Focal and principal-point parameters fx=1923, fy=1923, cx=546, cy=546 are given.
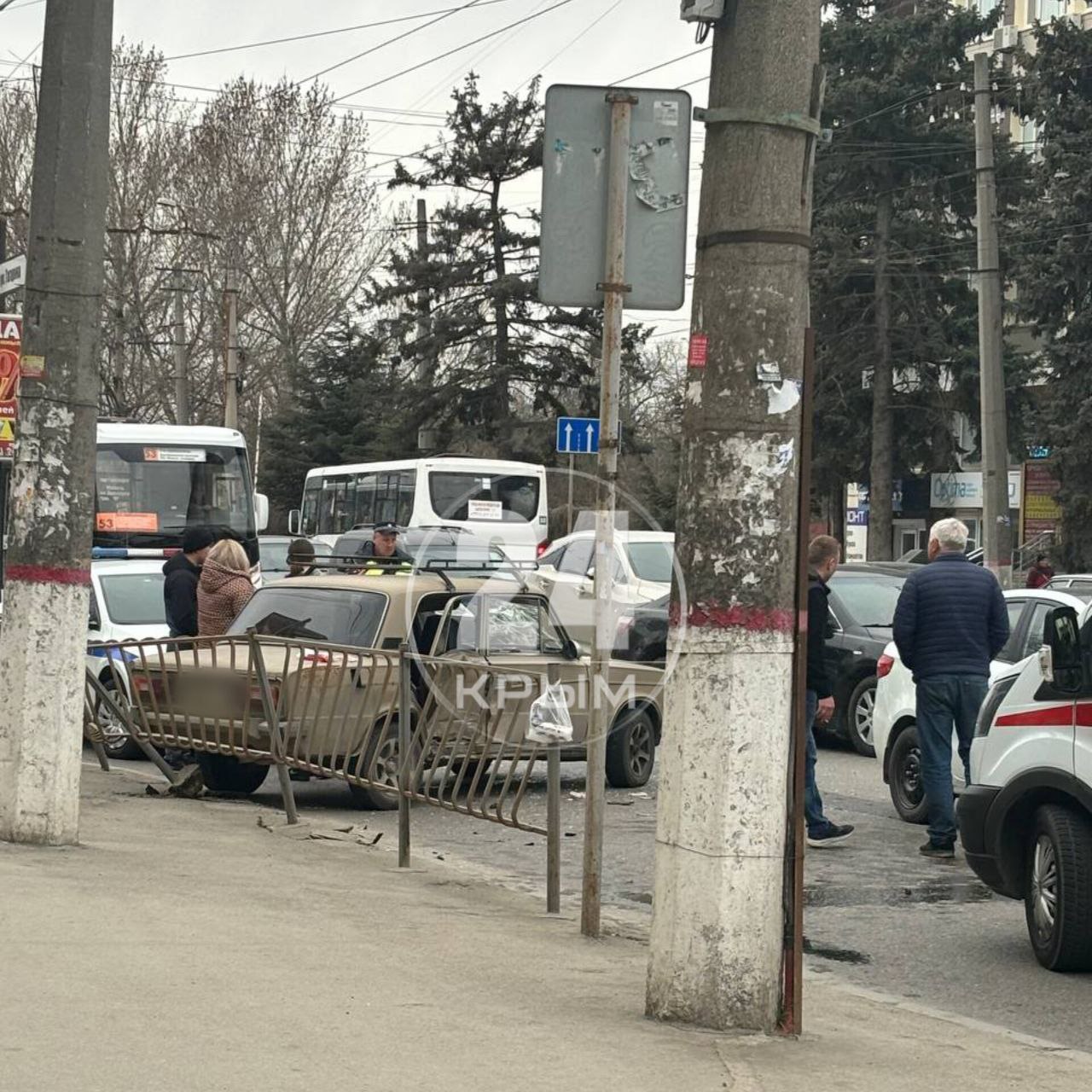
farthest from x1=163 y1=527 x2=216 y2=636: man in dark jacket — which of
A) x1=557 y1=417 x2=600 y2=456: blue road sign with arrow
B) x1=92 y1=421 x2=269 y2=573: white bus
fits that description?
x1=92 y1=421 x2=269 y2=573: white bus

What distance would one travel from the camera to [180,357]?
46.9m

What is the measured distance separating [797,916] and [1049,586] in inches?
652

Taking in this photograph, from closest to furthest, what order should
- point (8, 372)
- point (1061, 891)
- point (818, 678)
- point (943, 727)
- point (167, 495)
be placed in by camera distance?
1. point (1061, 891)
2. point (818, 678)
3. point (943, 727)
4. point (8, 372)
5. point (167, 495)

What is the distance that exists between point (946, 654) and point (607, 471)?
13.6ft

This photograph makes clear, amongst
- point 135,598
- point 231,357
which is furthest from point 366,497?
point 135,598

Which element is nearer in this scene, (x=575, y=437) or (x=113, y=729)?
(x=113, y=729)

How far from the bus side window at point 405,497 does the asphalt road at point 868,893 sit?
25367mm

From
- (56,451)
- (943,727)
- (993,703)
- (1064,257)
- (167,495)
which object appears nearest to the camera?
(993,703)

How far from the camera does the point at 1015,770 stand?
8.33 meters

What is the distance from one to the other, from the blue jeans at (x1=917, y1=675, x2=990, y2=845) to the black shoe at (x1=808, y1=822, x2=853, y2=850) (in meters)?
0.59

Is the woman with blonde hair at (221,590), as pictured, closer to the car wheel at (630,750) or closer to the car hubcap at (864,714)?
the car wheel at (630,750)

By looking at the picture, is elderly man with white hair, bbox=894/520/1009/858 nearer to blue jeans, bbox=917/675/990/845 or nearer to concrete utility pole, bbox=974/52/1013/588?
blue jeans, bbox=917/675/990/845

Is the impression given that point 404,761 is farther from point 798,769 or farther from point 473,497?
point 473,497

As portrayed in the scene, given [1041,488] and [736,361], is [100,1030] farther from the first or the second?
[1041,488]
